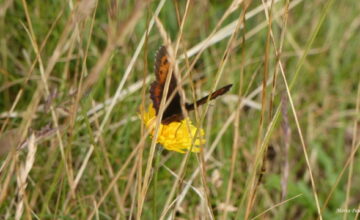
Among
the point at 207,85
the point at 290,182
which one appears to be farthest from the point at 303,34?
the point at 290,182

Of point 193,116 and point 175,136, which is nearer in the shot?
point 175,136

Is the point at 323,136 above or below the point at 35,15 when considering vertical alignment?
below

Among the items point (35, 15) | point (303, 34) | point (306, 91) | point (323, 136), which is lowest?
point (323, 136)

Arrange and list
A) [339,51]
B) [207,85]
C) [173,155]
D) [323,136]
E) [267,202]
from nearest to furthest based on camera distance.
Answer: [173,155], [267,202], [207,85], [323,136], [339,51]

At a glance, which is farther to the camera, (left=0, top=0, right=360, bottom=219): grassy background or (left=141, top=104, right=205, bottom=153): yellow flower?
(left=0, top=0, right=360, bottom=219): grassy background

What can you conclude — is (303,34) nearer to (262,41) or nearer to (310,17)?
(310,17)

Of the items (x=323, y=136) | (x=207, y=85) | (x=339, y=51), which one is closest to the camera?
(x=207, y=85)

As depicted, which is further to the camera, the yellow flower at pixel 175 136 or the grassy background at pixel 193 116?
the grassy background at pixel 193 116

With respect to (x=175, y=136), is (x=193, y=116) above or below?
below
